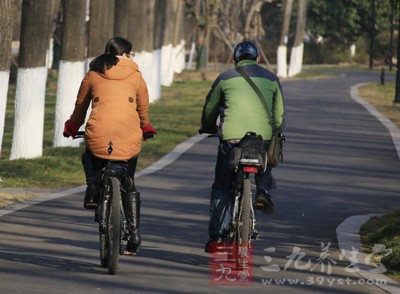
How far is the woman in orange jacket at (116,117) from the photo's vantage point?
1118 cm

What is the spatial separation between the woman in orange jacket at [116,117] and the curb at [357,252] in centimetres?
185

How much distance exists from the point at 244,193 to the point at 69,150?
43.0 feet

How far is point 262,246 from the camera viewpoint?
12859 millimetres

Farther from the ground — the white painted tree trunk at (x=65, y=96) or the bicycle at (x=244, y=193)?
the bicycle at (x=244, y=193)

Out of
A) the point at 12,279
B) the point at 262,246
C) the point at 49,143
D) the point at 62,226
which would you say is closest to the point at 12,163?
the point at 49,143

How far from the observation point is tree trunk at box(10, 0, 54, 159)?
2220cm

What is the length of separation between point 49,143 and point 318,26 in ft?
242

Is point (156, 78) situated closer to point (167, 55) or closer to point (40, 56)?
point (167, 55)

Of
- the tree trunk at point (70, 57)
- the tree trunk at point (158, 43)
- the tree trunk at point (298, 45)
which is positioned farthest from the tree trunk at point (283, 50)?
the tree trunk at point (70, 57)

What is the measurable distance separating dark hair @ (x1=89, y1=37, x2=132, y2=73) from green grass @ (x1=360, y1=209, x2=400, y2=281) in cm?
276

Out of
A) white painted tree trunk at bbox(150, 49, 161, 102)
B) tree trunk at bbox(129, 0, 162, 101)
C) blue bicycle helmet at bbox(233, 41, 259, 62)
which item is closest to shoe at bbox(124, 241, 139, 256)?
blue bicycle helmet at bbox(233, 41, 259, 62)

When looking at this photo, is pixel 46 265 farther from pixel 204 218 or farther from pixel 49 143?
pixel 49 143

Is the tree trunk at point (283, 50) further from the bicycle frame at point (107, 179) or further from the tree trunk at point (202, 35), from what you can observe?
the bicycle frame at point (107, 179)

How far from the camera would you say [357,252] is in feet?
41.0
